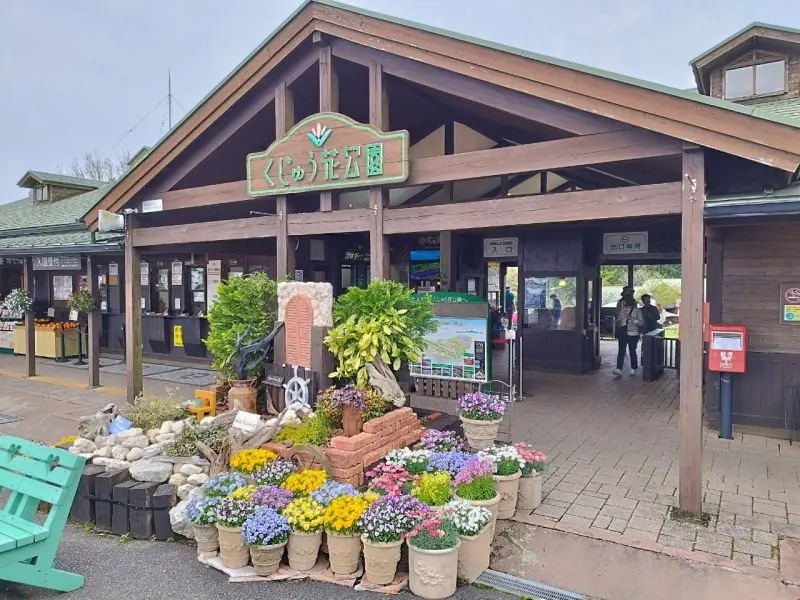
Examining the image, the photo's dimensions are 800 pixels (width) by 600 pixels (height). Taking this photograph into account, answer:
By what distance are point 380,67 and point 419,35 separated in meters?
0.72

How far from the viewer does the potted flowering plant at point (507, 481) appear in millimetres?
4672

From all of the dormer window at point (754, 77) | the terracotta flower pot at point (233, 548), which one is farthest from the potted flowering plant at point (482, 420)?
the dormer window at point (754, 77)

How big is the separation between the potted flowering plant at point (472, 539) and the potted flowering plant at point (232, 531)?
1.44 m

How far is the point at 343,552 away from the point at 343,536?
13 cm

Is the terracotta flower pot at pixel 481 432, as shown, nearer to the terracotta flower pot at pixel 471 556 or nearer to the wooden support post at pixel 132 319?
the terracotta flower pot at pixel 471 556

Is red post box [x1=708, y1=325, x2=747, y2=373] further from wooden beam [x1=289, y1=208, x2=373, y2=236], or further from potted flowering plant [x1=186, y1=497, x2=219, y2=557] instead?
potted flowering plant [x1=186, y1=497, x2=219, y2=557]

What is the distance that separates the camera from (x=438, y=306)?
875 cm

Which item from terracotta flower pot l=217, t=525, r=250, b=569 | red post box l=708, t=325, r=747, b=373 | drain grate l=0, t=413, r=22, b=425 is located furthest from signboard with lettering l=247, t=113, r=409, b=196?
drain grate l=0, t=413, r=22, b=425

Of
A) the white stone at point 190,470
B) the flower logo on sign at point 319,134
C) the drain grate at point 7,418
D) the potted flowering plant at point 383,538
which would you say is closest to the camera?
the potted flowering plant at point 383,538

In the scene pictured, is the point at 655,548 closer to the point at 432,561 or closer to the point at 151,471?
the point at 432,561

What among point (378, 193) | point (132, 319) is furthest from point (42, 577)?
point (132, 319)

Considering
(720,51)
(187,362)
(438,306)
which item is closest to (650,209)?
(438,306)

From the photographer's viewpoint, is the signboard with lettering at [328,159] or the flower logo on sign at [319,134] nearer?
the signboard with lettering at [328,159]

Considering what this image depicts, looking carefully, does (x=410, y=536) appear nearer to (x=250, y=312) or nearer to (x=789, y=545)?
(x=789, y=545)
